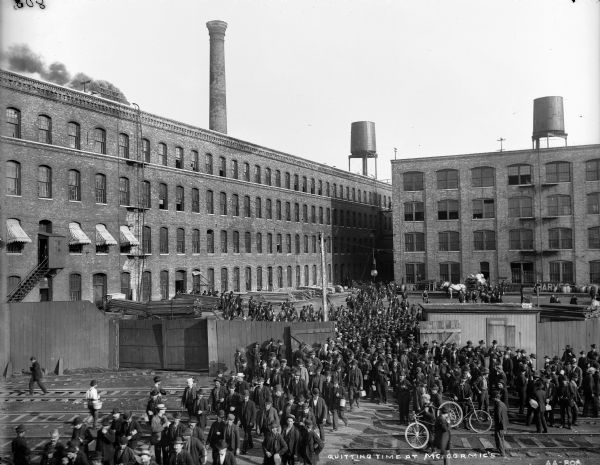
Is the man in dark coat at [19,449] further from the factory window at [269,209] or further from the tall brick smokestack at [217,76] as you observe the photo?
the factory window at [269,209]

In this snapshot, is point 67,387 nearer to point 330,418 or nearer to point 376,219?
point 330,418

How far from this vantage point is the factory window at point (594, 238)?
49531 millimetres

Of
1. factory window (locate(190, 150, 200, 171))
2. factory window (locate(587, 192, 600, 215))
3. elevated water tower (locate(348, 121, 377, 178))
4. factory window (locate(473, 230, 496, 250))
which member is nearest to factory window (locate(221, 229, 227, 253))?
factory window (locate(190, 150, 200, 171))

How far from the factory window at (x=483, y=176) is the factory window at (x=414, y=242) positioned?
7031 mm

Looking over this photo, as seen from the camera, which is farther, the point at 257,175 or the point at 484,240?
the point at 257,175

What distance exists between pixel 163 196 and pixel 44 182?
391 inches

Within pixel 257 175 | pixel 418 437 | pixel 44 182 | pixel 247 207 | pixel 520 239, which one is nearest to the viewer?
pixel 418 437

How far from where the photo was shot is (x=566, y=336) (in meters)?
25.4

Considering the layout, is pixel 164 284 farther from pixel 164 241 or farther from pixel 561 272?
pixel 561 272

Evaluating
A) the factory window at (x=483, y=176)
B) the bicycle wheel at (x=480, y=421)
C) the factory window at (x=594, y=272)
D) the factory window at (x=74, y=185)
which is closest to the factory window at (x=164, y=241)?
the factory window at (x=74, y=185)

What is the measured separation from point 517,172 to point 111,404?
141 ft

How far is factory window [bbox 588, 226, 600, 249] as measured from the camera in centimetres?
4953

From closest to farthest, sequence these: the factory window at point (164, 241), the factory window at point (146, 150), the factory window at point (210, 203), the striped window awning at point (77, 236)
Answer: the striped window awning at point (77, 236)
the factory window at point (146, 150)
the factory window at point (164, 241)
the factory window at point (210, 203)

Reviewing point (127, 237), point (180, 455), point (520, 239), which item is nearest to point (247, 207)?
point (127, 237)
